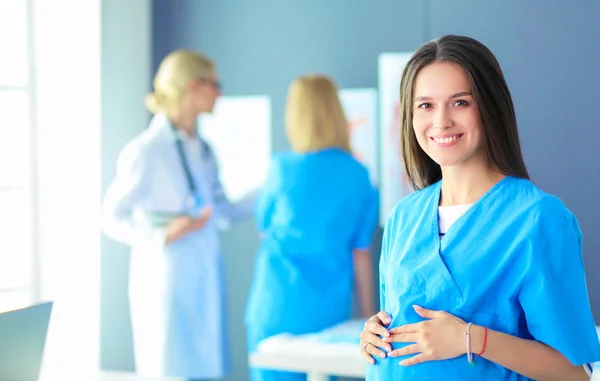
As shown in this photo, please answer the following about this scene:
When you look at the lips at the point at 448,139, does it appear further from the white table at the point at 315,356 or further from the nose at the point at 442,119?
the white table at the point at 315,356

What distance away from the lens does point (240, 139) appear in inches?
167

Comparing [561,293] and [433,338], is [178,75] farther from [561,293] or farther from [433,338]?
[561,293]

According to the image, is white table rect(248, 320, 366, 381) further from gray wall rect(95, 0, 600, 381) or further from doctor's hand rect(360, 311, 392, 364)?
gray wall rect(95, 0, 600, 381)

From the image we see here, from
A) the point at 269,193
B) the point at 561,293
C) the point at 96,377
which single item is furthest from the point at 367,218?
the point at 561,293

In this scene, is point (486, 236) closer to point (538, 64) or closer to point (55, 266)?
point (538, 64)

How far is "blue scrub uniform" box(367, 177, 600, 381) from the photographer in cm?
141

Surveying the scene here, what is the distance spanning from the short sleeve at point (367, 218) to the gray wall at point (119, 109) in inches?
60.4

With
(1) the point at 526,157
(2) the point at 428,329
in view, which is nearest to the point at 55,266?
(1) the point at 526,157

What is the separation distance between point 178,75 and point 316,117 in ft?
2.23

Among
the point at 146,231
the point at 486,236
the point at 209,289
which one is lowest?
the point at 209,289

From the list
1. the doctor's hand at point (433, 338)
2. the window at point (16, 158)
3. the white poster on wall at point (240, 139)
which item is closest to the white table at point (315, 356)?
the doctor's hand at point (433, 338)

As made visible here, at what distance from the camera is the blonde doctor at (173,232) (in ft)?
11.4

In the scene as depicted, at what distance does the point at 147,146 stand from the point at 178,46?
1.11 m

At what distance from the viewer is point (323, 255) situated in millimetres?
3318
